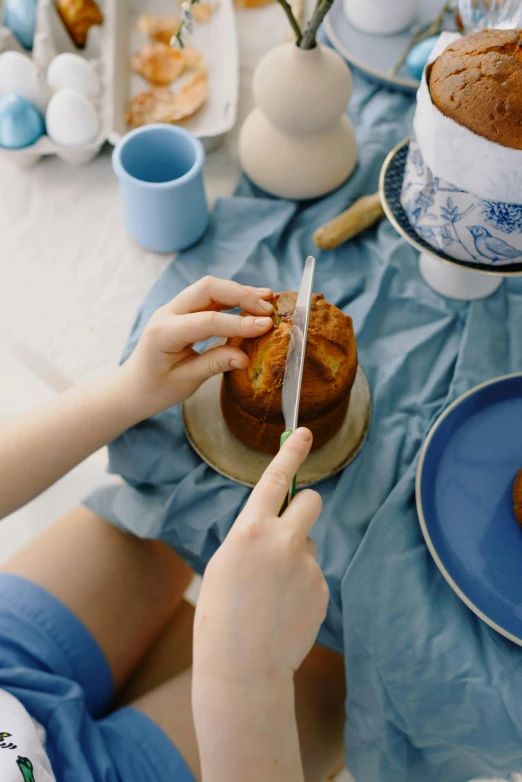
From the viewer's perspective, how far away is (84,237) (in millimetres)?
914

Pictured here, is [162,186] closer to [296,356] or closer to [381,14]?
[296,356]

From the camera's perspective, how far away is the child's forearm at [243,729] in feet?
1.71

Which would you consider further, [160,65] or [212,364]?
[160,65]

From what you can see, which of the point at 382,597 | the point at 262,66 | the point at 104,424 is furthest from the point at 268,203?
the point at 382,597

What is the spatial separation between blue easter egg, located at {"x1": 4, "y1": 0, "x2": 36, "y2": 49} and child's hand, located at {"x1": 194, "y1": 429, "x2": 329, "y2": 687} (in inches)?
33.7

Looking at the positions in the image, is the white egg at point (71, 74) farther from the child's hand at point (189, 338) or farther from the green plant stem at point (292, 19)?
the child's hand at point (189, 338)

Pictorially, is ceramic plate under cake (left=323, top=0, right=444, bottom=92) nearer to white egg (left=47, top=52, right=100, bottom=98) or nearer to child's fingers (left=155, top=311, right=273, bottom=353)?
white egg (left=47, top=52, right=100, bottom=98)

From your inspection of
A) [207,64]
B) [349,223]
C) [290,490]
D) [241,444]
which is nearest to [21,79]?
[207,64]

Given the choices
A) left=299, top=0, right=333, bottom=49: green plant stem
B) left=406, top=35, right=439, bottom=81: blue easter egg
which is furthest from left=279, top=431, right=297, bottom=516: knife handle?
left=406, top=35, right=439, bottom=81: blue easter egg

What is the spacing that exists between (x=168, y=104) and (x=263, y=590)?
2.55 ft

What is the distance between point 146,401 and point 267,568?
244 mm

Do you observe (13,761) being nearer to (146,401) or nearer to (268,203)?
(146,401)

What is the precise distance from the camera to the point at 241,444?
68cm

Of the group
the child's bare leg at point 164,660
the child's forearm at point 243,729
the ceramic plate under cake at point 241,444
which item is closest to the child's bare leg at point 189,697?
the child's bare leg at point 164,660
